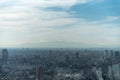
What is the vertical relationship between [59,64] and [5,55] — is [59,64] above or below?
below

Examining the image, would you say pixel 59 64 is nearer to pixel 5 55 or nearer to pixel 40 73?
pixel 40 73

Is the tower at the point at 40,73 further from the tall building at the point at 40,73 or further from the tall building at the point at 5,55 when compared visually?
the tall building at the point at 5,55

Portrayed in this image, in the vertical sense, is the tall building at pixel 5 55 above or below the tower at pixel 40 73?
above

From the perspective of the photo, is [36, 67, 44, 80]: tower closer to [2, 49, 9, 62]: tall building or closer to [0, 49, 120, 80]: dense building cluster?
[0, 49, 120, 80]: dense building cluster

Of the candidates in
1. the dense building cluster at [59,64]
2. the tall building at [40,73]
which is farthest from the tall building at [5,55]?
the tall building at [40,73]

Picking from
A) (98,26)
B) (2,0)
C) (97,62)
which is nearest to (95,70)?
(97,62)

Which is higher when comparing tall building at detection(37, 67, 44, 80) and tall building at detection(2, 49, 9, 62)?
tall building at detection(2, 49, 9, 62)

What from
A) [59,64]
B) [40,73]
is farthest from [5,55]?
[59,64]

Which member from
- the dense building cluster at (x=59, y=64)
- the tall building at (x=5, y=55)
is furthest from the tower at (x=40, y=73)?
the tall building at (x=5, y=55)

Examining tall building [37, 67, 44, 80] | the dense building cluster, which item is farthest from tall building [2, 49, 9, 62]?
tall building [37, 67, 44, 80]
